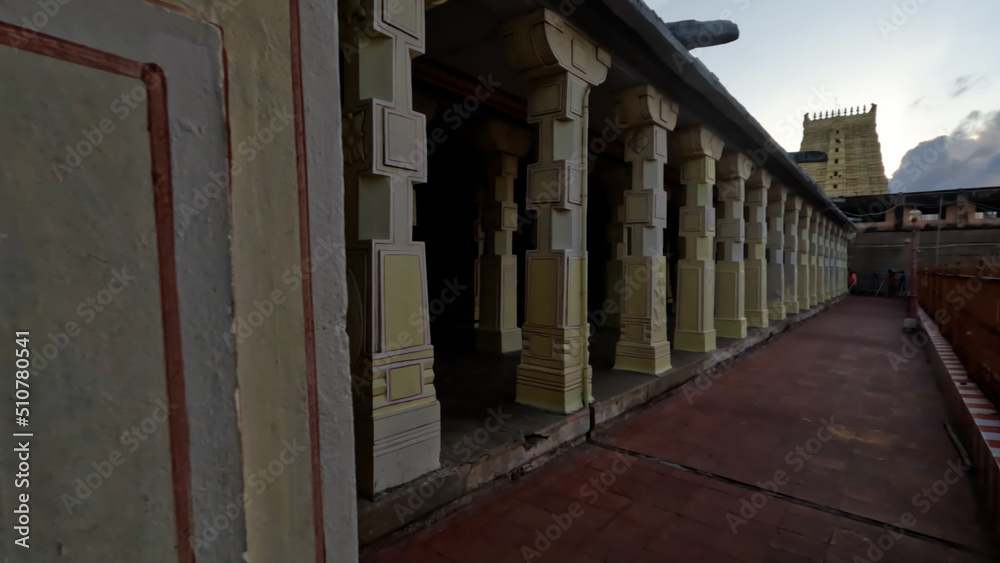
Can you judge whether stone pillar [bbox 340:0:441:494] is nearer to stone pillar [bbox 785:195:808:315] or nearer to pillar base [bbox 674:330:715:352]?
pillar base [bbox 674:330:715:352]

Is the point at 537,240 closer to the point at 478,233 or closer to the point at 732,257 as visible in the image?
the point at 478,233

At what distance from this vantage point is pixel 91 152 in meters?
1.06

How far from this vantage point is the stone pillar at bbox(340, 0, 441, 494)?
2.79 meters

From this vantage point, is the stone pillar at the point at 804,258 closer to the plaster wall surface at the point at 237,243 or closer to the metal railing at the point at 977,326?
the metal railing at the point at 977,326

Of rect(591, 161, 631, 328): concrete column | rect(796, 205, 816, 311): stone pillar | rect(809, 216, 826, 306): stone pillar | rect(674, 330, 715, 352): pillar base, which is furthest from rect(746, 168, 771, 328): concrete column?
rect(809, 216, 826, 306): stone pillar

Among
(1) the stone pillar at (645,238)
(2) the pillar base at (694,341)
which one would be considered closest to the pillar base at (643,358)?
(1) the stone pillar at (645,238)

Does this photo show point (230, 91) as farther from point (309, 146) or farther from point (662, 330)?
point (662, 330)

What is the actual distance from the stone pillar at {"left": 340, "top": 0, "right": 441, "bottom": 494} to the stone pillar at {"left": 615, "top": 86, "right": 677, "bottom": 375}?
341cm

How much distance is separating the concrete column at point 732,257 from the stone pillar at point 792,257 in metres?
4.88

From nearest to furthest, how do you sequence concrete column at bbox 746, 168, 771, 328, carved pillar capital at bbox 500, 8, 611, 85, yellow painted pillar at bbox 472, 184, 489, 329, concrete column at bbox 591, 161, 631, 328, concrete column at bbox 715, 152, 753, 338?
carved pillar capital at bbox 500, 8, 611, 85 → yellow painted pillar at bbox 472, 184, 489, 329 → concrete column at bbox 715, 152, 753, 338 → concrete column at bbox 591, 161, 631, 328 → concrete column at bbox 746, 168, 771, 328

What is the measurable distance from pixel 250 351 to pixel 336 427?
1.18 ft

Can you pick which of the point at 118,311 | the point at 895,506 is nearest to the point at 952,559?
the point at 895,506

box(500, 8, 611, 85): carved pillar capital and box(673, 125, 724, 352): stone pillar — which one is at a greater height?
box(500, 8, 611, 85): carved pillar capital

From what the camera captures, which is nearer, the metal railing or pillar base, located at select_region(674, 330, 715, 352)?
the metal railing
